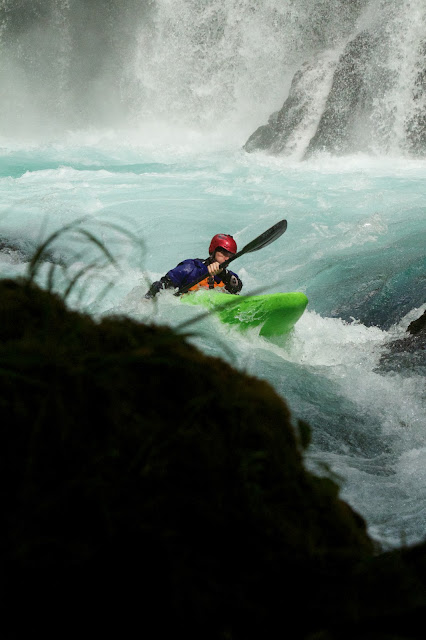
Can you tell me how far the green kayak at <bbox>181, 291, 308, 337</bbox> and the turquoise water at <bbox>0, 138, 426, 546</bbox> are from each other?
153 millimetres

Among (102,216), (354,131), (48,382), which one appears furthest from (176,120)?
(48,382)

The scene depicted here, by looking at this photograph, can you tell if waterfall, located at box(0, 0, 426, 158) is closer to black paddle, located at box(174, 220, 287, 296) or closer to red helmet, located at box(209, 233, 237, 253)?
red helmet, located at box(209, 233, 237, 253)

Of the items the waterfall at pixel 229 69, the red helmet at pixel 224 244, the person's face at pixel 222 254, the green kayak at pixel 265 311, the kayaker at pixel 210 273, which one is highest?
the waterfall at pixel 229 69

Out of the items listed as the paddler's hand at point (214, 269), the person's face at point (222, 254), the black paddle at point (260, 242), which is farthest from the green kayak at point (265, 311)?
the person's face at point (222, 254)

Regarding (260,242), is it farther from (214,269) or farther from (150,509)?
(150,509)

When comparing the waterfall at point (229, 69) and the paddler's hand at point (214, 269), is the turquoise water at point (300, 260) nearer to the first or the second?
the paddler's hand at point (214, 269)

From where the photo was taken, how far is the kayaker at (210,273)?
21.2 feet

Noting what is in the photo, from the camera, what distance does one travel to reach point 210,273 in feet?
21.1

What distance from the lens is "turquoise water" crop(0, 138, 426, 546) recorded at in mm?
3510

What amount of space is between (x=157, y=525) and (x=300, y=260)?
9576 millimetres

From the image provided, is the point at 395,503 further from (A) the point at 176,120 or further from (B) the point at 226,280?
(A) the point at 176,120

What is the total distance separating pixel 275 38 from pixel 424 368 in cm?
2429

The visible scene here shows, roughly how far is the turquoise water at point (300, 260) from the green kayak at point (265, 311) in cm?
15

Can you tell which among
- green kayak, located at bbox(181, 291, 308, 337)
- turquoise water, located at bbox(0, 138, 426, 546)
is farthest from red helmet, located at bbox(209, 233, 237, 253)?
turquoise water, located at bbox(0, 138, 426, 546)
